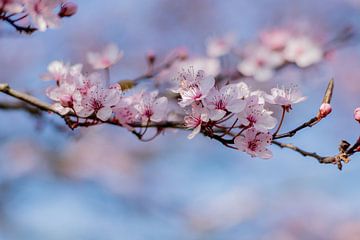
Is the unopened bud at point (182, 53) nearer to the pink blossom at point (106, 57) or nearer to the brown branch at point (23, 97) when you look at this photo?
the pink blossom at point (106, 57)

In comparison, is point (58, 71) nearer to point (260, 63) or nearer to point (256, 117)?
point (256, 117)

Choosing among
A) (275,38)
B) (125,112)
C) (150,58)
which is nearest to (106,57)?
(150,58)

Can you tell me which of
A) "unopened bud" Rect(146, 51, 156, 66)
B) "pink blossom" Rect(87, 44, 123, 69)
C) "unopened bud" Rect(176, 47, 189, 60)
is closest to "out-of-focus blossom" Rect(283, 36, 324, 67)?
"unopened bud" Rect(176, 47, 189, 60)

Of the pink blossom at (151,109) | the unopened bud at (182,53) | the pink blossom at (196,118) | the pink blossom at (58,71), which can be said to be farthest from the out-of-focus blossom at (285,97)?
the unopened bud at (182,53)

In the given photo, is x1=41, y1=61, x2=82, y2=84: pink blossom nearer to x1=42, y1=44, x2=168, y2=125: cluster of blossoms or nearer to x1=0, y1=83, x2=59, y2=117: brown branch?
x1=42, y1=44, x2=168, y2=125: cluster of blossoms

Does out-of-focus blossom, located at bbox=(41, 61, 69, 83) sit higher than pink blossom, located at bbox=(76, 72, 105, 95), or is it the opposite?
out-of-focus blossom, located at bbox=(41, 61, 69, 83)

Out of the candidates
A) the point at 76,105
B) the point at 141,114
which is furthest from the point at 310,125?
the point at 76,105
